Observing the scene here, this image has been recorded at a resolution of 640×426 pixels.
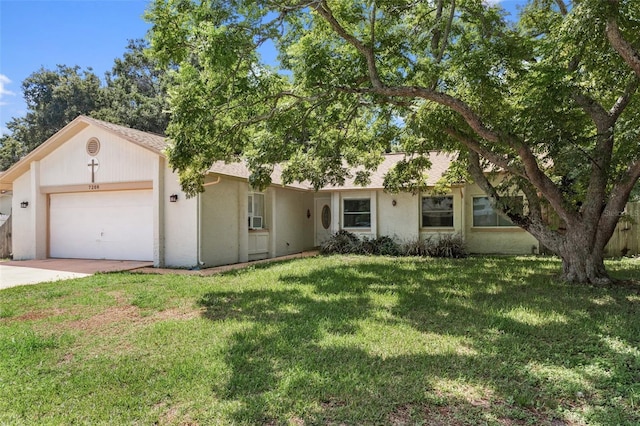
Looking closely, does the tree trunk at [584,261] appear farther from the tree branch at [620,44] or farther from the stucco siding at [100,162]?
the stucco siding at [100,162]

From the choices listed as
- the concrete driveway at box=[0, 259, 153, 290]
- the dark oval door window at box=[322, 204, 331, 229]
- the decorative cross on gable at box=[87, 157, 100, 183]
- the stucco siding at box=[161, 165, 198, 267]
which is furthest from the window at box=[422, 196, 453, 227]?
the decorative cross on gable at box=[87, 157, 100, 183]

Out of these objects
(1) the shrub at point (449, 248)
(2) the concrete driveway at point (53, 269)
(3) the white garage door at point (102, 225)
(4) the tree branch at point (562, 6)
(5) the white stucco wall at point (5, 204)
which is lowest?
(2) the concrete driveway at point (53, 269)

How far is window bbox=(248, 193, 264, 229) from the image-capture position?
15.0m

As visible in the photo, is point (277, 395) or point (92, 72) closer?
point (277, 395)

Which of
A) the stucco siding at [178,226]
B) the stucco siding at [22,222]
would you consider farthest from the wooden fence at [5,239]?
the stucco siding at [178,226]

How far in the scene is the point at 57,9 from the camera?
937 cm

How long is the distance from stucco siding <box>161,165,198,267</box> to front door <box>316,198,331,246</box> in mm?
8308

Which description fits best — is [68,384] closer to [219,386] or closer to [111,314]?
[219,386]

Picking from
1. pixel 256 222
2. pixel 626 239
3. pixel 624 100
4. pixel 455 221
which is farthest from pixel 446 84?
pixel 626 239

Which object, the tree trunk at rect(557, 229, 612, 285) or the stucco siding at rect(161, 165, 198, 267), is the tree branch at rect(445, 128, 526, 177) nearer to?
the tree trunk at rect(557, 229, 612, 285)

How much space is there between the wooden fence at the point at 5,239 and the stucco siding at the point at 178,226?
8436mm

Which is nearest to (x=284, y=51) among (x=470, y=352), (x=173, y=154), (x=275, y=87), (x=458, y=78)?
(x=275, y=87)

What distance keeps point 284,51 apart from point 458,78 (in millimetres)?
3937

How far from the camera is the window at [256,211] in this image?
15.0m
